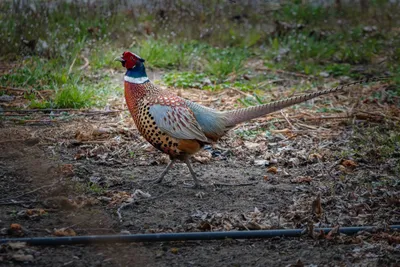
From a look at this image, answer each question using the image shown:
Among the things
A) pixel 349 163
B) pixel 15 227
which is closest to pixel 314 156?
pixel 349 163

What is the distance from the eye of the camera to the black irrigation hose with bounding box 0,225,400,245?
135 inches

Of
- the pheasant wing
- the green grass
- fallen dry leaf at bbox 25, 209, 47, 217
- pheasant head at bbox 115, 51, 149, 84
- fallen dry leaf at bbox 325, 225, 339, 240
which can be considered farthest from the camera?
the green grass

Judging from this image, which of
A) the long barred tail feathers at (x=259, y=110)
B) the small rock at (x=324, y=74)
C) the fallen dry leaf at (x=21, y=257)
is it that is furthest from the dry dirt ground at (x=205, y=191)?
the small rock at (x=324, y=74)

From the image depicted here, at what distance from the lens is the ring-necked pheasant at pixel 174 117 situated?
4594 mm

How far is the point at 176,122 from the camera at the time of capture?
4.60 m

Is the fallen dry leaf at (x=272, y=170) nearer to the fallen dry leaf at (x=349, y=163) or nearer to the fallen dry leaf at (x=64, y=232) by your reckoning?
the fallen dry leaf at (x=349, y=163)

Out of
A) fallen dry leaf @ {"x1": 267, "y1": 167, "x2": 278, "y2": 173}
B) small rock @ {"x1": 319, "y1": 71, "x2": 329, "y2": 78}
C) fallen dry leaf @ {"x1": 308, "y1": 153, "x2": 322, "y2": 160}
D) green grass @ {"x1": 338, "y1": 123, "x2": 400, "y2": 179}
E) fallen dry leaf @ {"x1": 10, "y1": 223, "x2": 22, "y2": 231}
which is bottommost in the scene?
fallen dry leaf @ {"x1": 267, "y1": 167, "x2": 278, "y2": 173}

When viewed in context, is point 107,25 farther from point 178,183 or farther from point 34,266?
point 34,266

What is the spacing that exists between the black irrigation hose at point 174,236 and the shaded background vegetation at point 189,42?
2.91 m

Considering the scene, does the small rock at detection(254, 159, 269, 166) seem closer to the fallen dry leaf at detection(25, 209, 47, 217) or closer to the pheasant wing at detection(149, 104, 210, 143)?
the pheasant wing at detection(149, 104, 210, 143)

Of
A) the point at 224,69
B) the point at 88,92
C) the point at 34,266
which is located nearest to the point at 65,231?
the point at 34,266

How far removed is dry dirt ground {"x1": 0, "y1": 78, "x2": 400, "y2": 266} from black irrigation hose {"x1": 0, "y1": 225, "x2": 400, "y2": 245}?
4 cm

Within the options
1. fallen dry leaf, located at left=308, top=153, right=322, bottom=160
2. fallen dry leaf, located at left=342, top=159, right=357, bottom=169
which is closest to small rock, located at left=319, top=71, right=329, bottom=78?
fallen dry leaf, located at left=308, top=153, right=322, bottom=160

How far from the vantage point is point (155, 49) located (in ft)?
25.5
